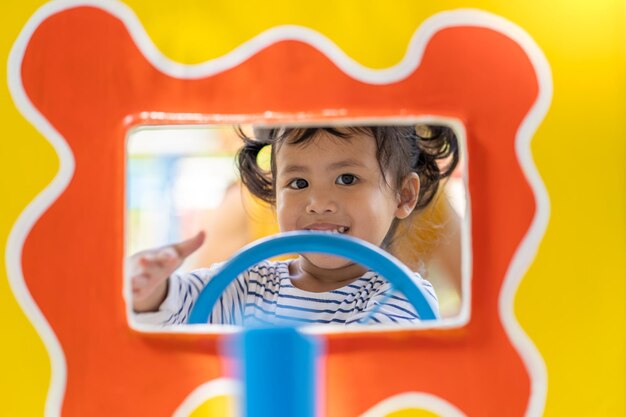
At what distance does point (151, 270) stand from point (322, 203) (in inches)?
9.3

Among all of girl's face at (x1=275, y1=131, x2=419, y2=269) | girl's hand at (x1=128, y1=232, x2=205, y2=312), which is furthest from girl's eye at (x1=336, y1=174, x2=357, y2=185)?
girl's hand at (x1=128, y1=232, x2=205, y2=312)

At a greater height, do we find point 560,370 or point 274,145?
point 274,145

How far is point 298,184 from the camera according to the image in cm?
80

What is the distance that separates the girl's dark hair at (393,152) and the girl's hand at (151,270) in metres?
0.25

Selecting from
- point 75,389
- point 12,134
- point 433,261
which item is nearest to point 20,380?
point 75,389

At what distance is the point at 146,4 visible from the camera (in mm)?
539

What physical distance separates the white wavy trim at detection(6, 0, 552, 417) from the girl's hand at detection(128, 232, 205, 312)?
0.06 meters

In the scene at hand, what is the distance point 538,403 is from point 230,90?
280 mm

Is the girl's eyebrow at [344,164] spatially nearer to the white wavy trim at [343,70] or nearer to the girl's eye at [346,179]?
the girl's eye at [346,179]

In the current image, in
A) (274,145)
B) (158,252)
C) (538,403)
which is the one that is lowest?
(538,403)

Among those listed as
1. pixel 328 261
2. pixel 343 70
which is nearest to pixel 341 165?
pixel 328 261

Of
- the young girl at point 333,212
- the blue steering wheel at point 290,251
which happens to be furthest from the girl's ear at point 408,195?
the blue steering wheel at point 290,251

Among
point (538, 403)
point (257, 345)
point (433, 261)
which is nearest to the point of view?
point (257, 345)

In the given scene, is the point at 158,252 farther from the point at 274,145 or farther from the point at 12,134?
the point at 274,145
